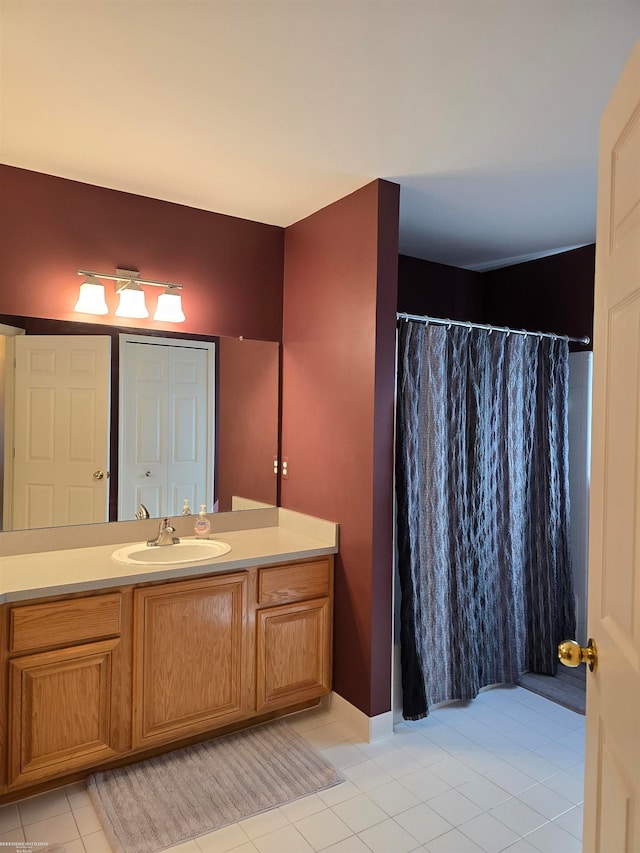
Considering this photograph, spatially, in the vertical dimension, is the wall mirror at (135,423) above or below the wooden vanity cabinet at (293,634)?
above

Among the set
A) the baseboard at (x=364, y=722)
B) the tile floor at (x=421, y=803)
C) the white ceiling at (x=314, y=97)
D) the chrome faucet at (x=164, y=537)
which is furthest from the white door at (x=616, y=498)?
the chrome faucet at (x=164, y=537)

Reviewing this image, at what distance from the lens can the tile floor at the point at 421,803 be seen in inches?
75.1

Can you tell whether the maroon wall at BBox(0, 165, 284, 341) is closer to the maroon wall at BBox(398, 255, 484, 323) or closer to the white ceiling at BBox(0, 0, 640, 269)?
the white ceiling at BBox(0, 0, 640, 269)

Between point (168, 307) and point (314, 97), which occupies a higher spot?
point (314, 97)

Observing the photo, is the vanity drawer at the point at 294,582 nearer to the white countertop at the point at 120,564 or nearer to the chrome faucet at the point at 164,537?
the white countertop at the point at 120,564

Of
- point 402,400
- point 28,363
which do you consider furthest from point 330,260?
point 28,363

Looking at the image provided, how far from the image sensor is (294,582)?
8.66 ft

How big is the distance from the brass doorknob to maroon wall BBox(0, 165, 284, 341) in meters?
2.25

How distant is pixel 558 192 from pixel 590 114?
2.28 feet

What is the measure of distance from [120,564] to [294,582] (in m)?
0.76

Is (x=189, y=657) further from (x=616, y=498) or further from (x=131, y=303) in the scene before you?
(x=616, y=498)

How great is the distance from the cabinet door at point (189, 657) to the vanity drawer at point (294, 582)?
105 mm

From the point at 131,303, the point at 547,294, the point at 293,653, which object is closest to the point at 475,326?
the point at 547,294

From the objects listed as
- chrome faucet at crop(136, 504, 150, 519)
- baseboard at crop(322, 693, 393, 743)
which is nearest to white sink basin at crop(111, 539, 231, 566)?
chrome faucet at crop(136, 504, 150, 519)
